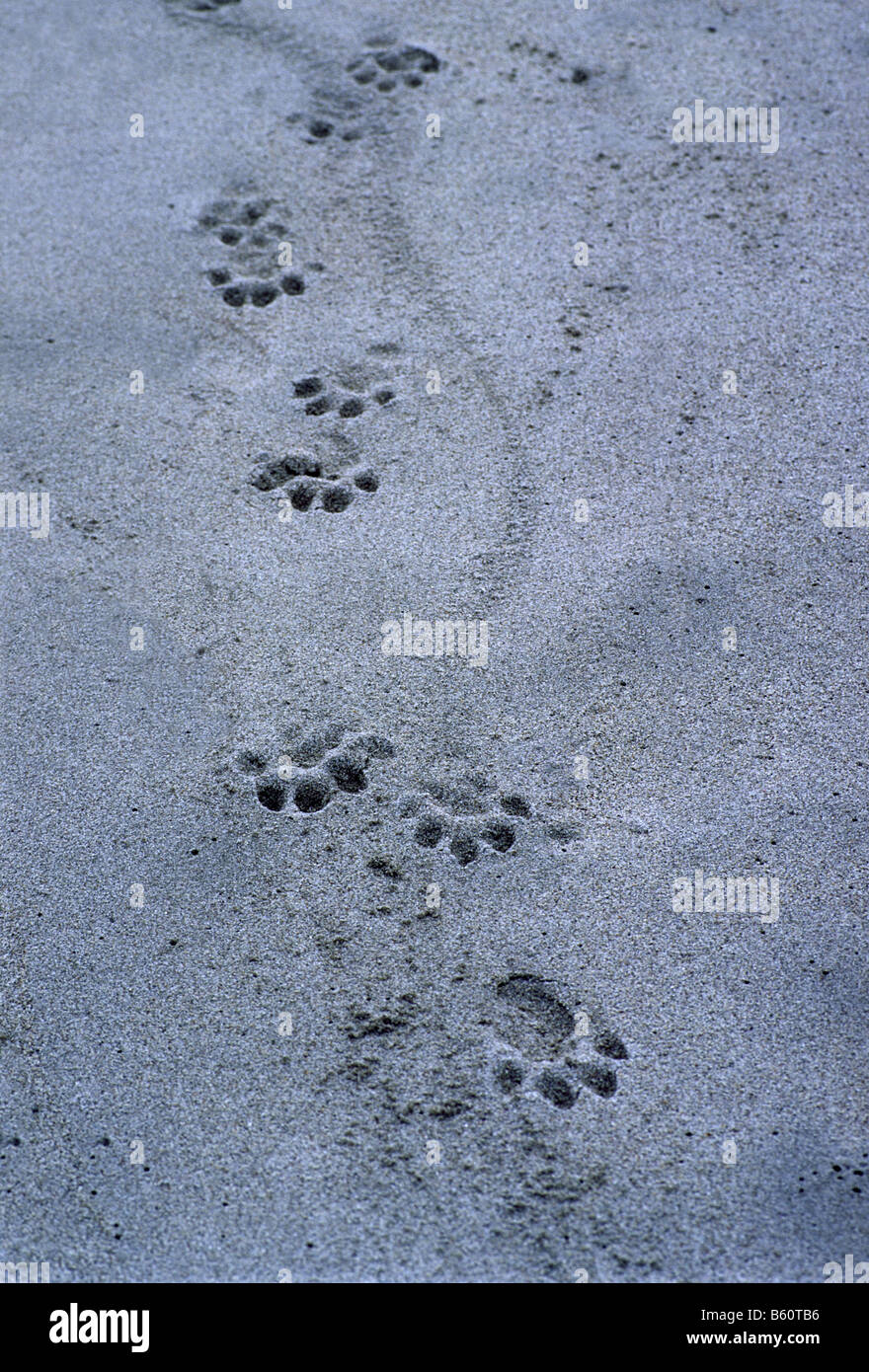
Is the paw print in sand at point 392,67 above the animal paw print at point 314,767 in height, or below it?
above

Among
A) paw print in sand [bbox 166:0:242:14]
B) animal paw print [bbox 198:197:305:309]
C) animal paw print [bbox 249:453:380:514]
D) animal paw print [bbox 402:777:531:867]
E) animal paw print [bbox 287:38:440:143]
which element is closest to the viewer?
animal paw print [bbox 402:777:531:867]

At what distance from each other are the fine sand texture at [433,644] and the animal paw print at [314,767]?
1 centimetres

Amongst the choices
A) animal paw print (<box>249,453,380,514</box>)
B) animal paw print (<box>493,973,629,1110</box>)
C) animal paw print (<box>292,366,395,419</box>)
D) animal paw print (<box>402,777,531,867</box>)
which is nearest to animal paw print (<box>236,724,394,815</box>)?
animal paw print (<box>402,777,531,867</box>)

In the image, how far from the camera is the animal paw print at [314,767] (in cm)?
280

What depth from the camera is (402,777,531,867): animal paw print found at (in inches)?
107

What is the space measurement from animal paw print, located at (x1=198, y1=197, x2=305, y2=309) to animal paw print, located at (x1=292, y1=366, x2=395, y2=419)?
408mm

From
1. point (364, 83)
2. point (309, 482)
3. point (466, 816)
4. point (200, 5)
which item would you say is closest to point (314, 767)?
point (466, 816)

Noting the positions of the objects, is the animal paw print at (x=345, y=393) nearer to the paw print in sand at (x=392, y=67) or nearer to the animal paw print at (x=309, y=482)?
the animal paw print at (x=309, y=482)

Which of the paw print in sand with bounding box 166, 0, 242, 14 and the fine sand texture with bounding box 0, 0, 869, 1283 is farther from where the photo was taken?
the paw print in sand with bounding box 166, 0, 242, 14

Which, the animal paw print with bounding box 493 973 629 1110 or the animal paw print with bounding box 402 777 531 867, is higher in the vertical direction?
the animal paw print with bounding box 402 777 531 867

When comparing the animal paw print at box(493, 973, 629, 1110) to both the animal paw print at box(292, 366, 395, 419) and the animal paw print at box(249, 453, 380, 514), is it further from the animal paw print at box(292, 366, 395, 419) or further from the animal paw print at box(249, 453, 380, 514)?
the animal paw print at box(292, 366, 395, 419)

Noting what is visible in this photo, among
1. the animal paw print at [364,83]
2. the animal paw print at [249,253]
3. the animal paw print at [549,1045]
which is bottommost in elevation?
the animal paw print at [549,1045]

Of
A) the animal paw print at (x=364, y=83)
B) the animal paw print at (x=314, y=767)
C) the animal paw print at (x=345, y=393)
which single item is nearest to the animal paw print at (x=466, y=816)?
the animal paw print at (x=314, y=767)
